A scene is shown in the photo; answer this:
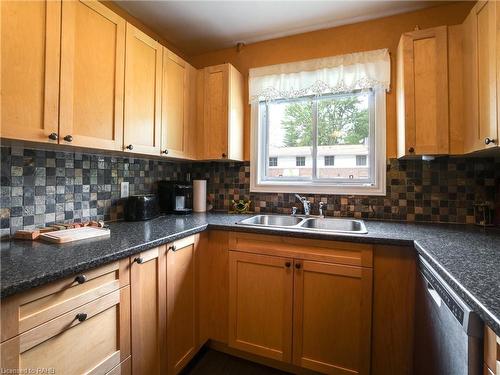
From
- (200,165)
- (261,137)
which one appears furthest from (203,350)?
(261,137)

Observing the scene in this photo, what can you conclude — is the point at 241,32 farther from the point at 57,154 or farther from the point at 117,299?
the point at 117,299

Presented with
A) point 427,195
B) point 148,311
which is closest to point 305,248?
point 148,311

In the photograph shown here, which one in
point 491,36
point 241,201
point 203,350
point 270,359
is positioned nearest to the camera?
point 491,36

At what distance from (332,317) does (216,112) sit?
5.54 ft

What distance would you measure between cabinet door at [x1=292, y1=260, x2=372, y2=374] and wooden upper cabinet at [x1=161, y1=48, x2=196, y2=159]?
1.22m

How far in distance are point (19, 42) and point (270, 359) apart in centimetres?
207

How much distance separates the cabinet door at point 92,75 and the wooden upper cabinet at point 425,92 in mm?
1713

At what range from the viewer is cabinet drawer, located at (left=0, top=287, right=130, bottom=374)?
2.45ft

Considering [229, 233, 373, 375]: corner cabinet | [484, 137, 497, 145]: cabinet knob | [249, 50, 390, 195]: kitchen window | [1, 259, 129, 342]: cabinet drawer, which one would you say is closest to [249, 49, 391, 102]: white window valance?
[249, 50, 390, 195]: kitchen window

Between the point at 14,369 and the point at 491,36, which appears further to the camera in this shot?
the point at 491,36

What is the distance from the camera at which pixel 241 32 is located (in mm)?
2111

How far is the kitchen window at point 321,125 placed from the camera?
75.4 inches

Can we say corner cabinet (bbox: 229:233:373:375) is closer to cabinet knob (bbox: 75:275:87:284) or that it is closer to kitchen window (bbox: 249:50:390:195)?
kitchen window (bbox: 249:50:390:195)

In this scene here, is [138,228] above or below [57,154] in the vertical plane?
below
